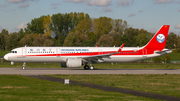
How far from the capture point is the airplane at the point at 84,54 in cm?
3719

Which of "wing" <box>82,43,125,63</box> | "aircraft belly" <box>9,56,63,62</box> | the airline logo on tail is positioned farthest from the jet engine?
the airline logo on tail

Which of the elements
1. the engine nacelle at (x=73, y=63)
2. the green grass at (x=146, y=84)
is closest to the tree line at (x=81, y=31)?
the engine nacelle at (x=73, y=63)

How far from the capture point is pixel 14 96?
13.6 m

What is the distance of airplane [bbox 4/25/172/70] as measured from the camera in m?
37.2

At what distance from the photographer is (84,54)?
38.9 meters

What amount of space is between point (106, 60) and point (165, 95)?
25.0 meters

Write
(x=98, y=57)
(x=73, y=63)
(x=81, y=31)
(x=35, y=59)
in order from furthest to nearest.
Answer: (x=81, y=31) < (x=98, y=57) < (x=35, y=59) < (x=73, y=63)

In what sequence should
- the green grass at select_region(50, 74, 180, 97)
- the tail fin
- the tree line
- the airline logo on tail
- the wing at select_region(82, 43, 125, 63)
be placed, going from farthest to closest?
the tree line, the airline logo on tail, the tail fin, the wing at select_region(82, 43, 125, 63), the green grass at select_region(50, 74, 180, 97)

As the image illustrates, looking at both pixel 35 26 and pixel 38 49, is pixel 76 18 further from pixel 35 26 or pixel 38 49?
pixel 38 49

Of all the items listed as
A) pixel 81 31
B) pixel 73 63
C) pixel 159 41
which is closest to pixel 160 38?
pixel 159 41

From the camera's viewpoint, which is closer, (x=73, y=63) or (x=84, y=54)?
(x=73, y=63)

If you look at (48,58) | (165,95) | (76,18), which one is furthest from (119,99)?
(76,18)

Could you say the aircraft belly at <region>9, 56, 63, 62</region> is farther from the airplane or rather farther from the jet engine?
the jet engine

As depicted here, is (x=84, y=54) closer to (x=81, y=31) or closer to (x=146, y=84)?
(x=146, y=84)
